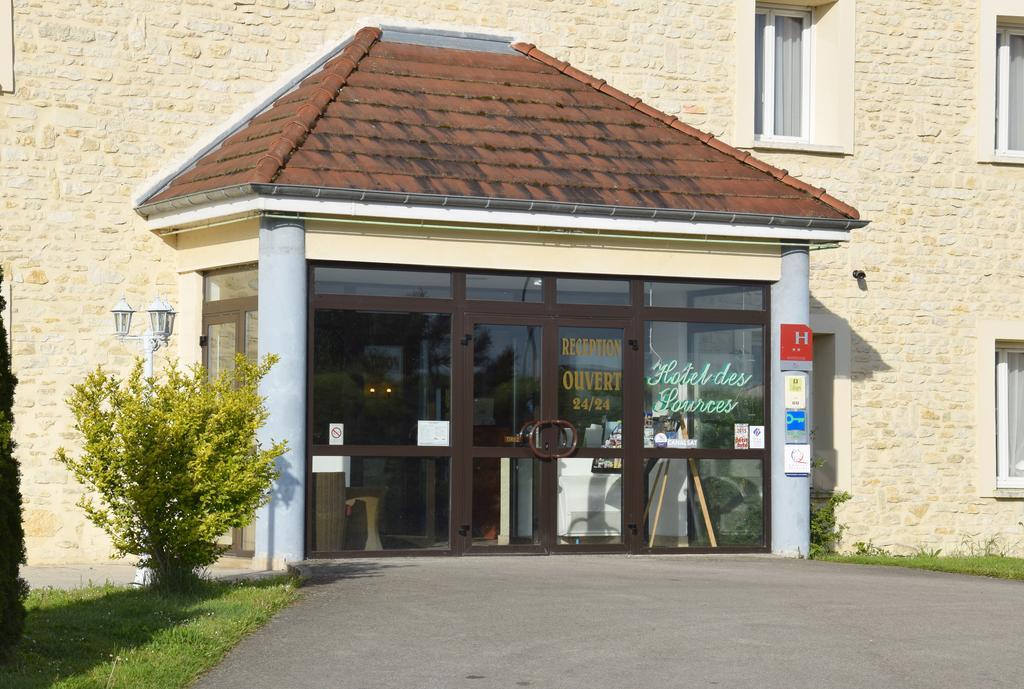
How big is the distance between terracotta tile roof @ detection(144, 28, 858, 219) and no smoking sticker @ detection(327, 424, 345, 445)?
2039 millimetres

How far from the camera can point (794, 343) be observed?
13.7 m

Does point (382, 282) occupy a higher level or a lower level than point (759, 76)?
lower

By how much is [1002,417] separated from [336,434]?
333 inches

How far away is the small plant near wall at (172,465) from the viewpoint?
9445 mm

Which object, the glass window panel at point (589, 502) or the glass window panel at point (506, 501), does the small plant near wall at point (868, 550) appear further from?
the glass window panel at point (506, 501)

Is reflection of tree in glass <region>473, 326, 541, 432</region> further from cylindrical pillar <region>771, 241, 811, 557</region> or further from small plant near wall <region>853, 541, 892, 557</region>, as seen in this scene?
small plant near wall <region>853, 541, 892, 557</region>

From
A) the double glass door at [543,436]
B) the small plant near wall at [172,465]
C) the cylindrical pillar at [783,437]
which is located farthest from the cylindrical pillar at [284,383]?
the cylindrical pillar at [783,437]

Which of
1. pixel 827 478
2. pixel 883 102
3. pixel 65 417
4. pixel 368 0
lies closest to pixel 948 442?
pixel 827 478

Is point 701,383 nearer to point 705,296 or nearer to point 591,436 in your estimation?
point 705,296

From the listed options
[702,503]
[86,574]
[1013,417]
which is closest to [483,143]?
[702,503]

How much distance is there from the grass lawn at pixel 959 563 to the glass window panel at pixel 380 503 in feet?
12.8

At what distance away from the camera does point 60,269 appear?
13570 millimetres

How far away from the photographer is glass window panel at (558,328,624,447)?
13.2 meters

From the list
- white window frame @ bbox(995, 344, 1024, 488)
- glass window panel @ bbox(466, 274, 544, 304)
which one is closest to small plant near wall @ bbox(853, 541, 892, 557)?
white window frame @ bbox(995, 344, 1024, 488)
